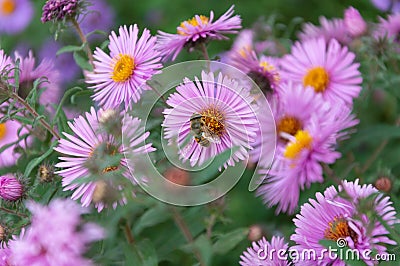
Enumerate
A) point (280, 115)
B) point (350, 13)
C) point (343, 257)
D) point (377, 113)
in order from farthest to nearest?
1. point (377, 113)
2. point (350, 13)
3. point (280, 115)
4. point (343, 257)

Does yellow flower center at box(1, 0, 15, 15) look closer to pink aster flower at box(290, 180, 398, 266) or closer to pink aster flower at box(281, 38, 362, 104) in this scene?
pink aster flower at box(281, 38, 362, 104)

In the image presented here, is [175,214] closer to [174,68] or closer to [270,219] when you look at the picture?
[174,68]

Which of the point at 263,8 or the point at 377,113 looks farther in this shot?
the point at 263,8

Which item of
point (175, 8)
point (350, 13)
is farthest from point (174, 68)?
point (175, 8)

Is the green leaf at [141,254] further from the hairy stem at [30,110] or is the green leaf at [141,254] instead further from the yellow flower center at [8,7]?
the yellow flower center at [8,7]

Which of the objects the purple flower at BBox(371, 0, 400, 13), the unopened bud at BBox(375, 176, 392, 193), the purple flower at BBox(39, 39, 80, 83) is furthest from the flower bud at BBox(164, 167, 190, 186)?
the purple flower at BBox(39, 39, 80, 83)

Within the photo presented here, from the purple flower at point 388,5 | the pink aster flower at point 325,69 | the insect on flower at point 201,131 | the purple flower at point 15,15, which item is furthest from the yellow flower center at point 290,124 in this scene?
the purple flower at point 15,15

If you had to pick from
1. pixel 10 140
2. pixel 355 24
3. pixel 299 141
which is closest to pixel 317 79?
pixel 355 24
